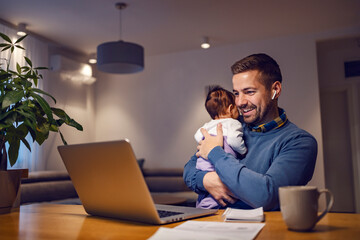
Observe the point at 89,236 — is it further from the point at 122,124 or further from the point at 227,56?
the point at 122,124

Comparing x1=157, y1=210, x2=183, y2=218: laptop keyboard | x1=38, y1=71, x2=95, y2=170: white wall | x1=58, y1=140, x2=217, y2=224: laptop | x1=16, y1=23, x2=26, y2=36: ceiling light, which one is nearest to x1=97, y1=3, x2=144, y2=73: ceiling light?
x1=16, y1=23, x2=26, y2=36: ceiling light

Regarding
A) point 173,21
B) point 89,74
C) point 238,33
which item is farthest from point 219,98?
point 89,74

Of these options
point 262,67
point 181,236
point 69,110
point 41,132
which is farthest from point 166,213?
point 69,110

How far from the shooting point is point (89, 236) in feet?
2.56

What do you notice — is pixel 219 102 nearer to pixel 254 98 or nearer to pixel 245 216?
pixel 254 98

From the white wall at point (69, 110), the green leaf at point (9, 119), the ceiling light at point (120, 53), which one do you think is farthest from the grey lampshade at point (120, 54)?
the green leaf at point (9, 119)

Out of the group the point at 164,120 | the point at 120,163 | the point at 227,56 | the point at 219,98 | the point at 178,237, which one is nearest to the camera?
the point at 178,237

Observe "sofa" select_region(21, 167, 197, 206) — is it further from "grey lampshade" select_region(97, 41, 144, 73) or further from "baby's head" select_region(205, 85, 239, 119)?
"baby's head" select_region(205, 85, 239, 119)

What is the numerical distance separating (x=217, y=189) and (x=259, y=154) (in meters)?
0.21

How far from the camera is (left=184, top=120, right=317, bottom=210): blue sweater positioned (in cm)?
110

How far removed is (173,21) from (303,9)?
5.02ft

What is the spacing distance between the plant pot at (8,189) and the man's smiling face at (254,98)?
882mm

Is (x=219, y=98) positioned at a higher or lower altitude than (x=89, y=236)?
higher

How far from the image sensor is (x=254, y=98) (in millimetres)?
1406
